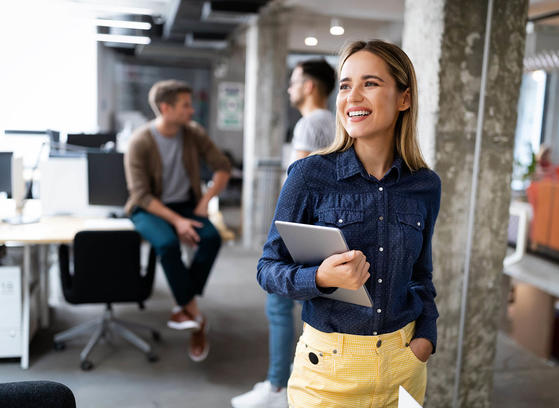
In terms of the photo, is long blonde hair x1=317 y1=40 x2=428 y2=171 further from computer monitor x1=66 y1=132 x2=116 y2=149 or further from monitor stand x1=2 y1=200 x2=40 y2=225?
computer monitor x1=66 y1=132 x2=116 y2=149

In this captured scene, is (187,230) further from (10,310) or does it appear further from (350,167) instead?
(350,167)

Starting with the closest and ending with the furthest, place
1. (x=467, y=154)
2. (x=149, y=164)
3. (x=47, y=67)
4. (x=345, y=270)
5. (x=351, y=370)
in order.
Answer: (x=345, y=270), (x=351, y=370), (x=467, y=154), (x=149, y=164), (x=47, y=67)

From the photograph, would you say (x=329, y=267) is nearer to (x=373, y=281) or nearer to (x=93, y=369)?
(x=373, y=281)

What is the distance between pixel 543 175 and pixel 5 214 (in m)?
6.39

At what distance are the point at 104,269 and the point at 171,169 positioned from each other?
88cm

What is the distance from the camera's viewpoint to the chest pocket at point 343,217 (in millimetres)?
1323

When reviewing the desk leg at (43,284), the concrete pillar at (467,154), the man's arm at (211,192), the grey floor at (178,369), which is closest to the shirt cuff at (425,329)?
the concrete pillar at (467,154)

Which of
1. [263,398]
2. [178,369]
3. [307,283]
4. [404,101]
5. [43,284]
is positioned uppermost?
[404,101]

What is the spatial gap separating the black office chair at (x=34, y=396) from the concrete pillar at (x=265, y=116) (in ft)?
18.3

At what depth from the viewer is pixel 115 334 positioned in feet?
13.0

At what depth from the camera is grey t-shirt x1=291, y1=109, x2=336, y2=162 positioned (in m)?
2.70

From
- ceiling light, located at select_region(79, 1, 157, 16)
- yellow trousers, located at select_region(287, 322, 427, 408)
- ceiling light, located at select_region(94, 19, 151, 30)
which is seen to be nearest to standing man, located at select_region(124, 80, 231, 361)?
yellow trousers, located at select_region(287, 322, 427, 408)

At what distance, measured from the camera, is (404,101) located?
4.62 feet

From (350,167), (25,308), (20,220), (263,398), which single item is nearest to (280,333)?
(263,398)
